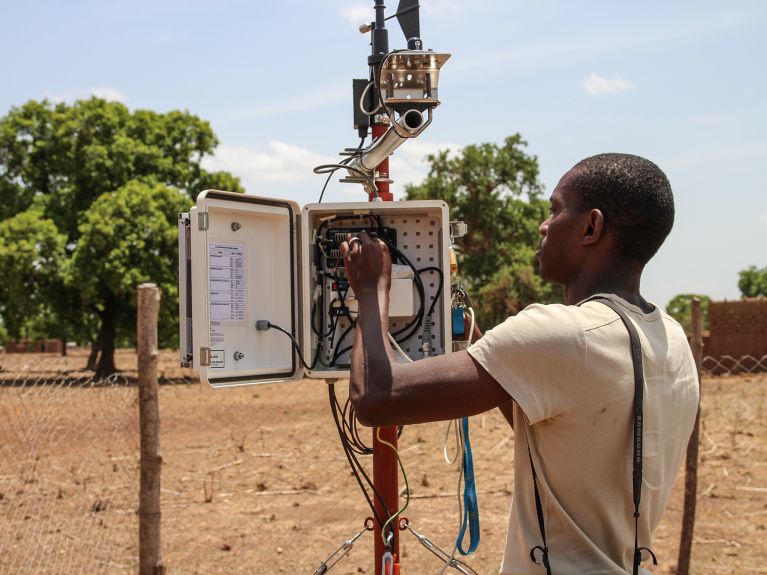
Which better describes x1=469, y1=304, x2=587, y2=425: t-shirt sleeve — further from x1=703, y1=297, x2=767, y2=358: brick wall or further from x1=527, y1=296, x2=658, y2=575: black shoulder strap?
x1=703, y1=297, x2=767, y2=358: brick wall

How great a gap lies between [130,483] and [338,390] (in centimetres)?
951

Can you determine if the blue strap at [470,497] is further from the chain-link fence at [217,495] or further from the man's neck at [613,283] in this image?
the chain-link fence at [217,495]

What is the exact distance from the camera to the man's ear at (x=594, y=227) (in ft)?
6.80

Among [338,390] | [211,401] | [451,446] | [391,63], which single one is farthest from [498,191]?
[391,63]

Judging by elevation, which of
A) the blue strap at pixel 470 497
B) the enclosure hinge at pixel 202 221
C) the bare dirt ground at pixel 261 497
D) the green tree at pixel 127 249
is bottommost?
the bare dirt ground at pixel 261 497

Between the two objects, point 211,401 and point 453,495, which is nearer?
point 453,495

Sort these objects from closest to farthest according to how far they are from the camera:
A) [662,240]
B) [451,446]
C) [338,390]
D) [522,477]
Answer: [522,477] → [662,240] → [451,446] → [338,390]

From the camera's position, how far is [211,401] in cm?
1575

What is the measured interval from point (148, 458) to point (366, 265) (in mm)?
3339

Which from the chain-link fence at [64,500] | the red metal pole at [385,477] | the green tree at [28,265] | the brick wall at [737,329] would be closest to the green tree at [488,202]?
the brick wall at [737,329]

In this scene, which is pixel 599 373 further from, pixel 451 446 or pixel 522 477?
pixel 451 446

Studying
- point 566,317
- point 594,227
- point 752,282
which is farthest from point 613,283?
point 752,282

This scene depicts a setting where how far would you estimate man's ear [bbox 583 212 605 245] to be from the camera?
6.80 ft

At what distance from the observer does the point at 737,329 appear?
22.8 metres
